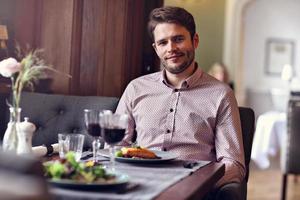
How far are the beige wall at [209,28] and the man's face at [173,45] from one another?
4347mm

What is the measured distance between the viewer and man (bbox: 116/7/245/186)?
215 cm

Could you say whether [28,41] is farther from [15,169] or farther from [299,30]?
[299,30]

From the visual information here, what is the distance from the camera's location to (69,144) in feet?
5.73

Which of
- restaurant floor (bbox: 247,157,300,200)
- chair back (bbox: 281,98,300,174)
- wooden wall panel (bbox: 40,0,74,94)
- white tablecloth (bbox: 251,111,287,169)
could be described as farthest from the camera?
white tablecloth (bbox: 251,111,287,169)

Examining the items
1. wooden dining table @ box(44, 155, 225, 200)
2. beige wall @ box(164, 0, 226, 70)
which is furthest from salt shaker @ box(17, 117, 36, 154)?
beige wall @ box(164, 0, 226, 70)

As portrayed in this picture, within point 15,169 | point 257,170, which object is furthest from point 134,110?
point 257,170

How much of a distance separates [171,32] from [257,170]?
4.43m

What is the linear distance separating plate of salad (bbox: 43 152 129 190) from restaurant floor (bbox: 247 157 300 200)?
11.0ft

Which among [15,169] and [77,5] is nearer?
[15,169]

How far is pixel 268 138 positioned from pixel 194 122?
3334 millimetres

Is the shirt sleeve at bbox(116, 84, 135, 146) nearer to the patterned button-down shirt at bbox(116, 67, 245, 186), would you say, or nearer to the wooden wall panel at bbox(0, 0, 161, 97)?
the patterned button-down shirt at bbox(116, 67, 245, 186)

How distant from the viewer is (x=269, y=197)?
15.2 ft

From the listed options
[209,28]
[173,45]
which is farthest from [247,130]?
[209,28]

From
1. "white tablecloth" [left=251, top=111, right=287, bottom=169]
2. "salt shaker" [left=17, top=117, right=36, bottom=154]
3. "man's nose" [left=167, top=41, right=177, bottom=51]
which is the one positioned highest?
"man's nose" [left=167, top=41, right=177, bottom=51]
